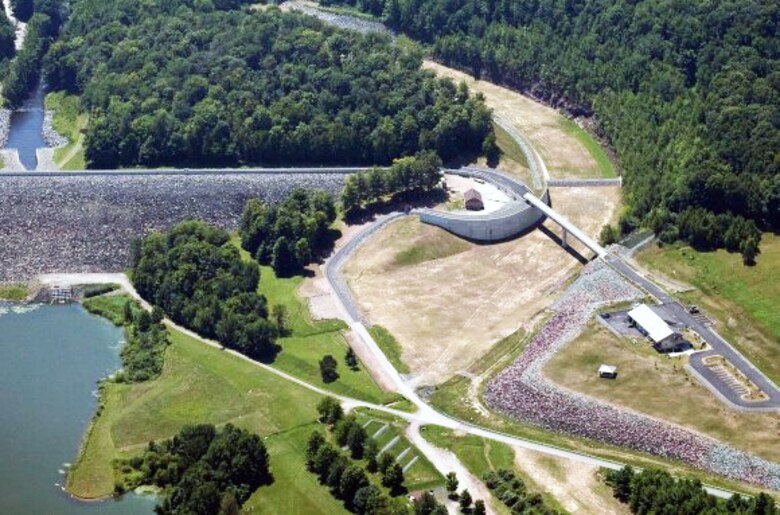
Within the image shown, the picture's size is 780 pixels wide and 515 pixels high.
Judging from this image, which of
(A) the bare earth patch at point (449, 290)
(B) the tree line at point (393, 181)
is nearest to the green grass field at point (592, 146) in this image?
(A) the bare earth patch at point (449, 290)

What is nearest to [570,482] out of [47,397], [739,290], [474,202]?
[739,290]

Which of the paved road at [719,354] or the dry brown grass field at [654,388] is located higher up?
the paved road at [719,354]

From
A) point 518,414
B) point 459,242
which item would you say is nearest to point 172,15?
point 459,242

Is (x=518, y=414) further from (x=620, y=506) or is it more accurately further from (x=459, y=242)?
(x=459, y=242)

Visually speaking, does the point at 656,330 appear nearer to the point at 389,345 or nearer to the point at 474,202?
the point at 389,345

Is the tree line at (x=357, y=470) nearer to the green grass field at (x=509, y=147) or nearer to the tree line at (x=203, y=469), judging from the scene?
the tree line at (x=203, y=469)

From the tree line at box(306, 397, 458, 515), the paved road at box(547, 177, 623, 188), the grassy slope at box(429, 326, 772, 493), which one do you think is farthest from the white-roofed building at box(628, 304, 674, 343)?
the paved road at box(547, 177, 623, 188)

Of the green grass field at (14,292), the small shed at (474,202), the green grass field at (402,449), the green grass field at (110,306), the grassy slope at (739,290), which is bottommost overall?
the green grass field at (14,292)
